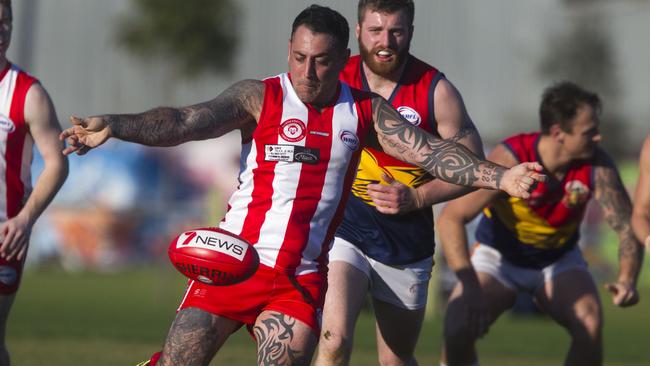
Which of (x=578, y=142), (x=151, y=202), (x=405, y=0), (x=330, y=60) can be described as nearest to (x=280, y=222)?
(x=330, y=60)

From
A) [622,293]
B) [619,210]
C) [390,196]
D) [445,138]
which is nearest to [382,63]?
[445,138]

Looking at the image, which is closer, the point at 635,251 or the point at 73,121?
the point at 73,121

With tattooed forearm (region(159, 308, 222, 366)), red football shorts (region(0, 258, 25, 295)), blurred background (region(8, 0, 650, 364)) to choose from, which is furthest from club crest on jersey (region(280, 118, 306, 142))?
blurred background (region(8, 0, 650, 364))

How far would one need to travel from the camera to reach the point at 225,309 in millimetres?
6656

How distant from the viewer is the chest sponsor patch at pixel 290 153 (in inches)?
264

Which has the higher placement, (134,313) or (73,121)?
(73,121)

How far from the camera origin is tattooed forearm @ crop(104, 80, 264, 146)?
623 centimetres

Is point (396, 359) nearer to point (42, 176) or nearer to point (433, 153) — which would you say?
point (433, 153)

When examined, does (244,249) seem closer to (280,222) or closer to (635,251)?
(280,222)

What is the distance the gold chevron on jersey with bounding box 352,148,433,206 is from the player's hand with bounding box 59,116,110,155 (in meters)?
2.61

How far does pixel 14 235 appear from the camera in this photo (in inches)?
314

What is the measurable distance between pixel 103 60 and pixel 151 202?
57.3ft

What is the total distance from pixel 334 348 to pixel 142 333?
326 inches

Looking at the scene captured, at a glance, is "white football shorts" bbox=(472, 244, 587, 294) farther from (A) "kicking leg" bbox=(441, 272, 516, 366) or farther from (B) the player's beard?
(B) the player's beard
